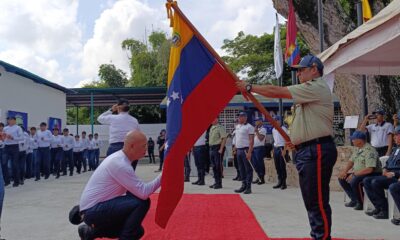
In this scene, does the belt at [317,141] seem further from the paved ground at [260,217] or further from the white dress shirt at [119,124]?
the white dress shirt at [119,124]

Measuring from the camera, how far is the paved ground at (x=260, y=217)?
565 cm

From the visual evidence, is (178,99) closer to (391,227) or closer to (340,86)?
(391,227)

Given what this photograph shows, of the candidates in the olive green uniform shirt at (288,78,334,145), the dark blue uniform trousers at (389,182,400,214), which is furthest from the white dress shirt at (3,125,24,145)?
the olive green uniform shirt at (288,78,334,145)

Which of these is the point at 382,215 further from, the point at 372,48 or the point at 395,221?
the point at 372,48

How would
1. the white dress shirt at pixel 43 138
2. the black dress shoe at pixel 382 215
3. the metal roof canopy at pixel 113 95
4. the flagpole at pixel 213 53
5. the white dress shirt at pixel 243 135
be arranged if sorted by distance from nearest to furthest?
the flagpole at pixel 213 53 → the black dress shoe at pixel 382 215 → the white dress shirt at pixel 243 135 → the white dress shirt at pixel 43 138 → the metal roof canopy at pixel 113 95

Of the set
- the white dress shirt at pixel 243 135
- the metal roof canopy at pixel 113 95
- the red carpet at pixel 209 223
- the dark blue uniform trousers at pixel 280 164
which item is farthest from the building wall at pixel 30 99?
the red carpet at pixel 209 223

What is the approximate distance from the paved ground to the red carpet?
239 mm

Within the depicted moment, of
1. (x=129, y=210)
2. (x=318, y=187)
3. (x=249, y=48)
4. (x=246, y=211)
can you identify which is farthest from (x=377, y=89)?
(x=249, y=48)

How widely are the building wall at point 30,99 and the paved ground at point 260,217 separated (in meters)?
7.11

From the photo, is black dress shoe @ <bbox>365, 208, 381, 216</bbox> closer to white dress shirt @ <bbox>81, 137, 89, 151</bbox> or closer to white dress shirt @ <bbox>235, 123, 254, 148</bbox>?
white dress shirt @ <bbox>235, 123, 254, 148</bbox>

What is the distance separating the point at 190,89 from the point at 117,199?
4.60 feet

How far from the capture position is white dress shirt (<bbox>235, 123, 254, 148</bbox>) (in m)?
10.4

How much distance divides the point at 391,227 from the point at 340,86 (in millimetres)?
9496

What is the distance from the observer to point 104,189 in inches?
160
